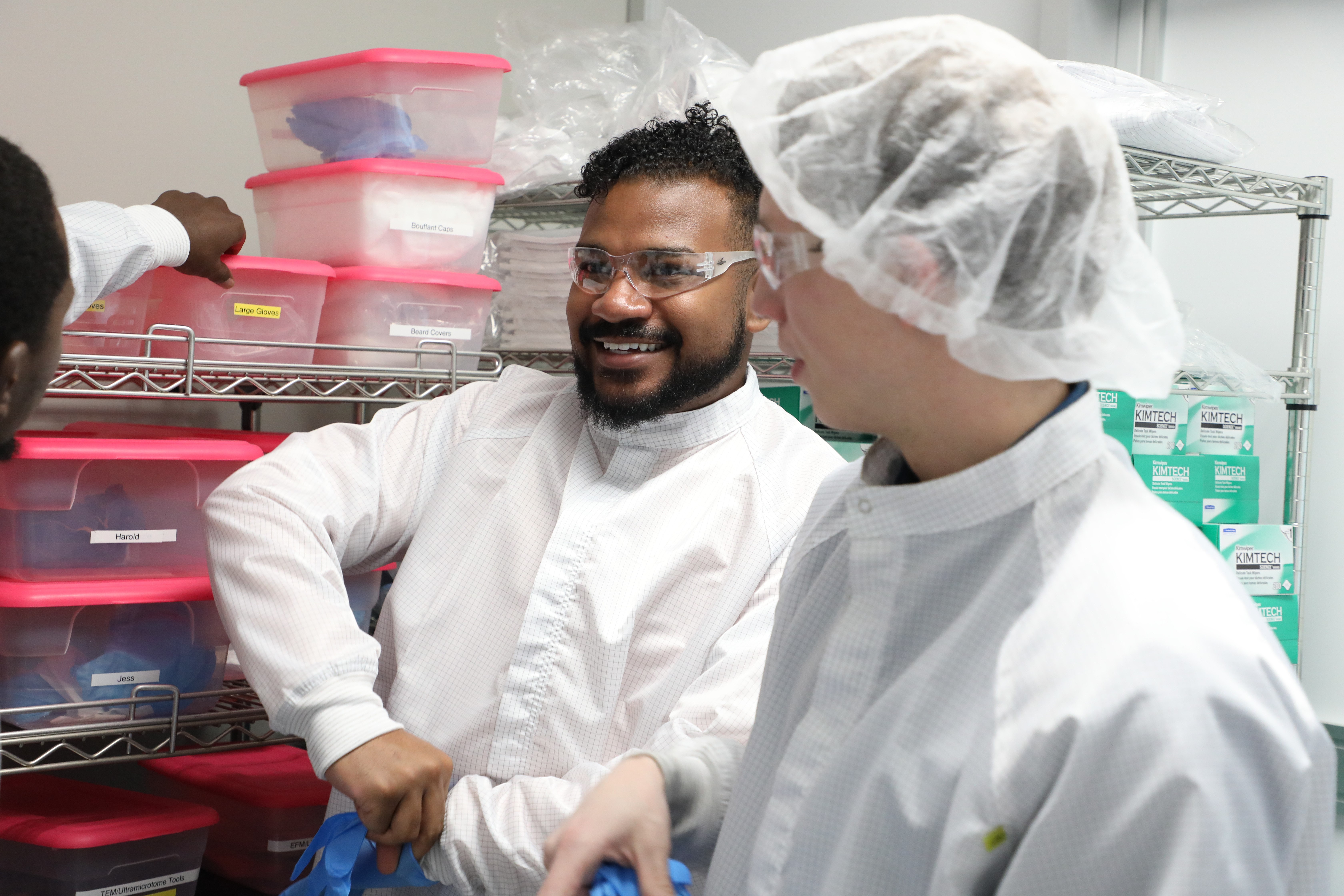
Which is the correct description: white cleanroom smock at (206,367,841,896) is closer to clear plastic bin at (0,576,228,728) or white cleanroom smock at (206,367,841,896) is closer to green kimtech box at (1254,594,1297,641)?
clear plastic bin at (0,576,228,728)

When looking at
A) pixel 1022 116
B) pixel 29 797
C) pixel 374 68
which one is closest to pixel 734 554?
pixel 1022 116

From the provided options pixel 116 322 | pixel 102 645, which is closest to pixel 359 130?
pixel 116 322

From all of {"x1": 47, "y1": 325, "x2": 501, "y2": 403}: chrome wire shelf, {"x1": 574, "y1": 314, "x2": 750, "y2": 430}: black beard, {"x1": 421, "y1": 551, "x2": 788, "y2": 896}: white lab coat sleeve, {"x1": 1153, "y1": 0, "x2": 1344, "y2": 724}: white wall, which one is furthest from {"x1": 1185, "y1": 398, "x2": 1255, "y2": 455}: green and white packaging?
{"x1": 47, "y1": 325, "x2": 501, "y2": 403}: chrome wire shelf

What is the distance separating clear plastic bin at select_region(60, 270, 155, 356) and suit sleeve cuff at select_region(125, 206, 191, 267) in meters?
0.05

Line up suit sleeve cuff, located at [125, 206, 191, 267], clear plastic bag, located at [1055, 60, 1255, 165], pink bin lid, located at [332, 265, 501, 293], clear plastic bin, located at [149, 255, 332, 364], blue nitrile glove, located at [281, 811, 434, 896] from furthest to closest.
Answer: clear plastic bag, located at [1055, 60, 1255, 165] → pink bin lid, located at [332, 265, 501, 293] → clear plastic bin, located at [149, 255, 332, 364] → suit sleeve cuff, located at [125, 206, 191, 267] → blue nitrile glove, located at [281, 811, 434, 896]

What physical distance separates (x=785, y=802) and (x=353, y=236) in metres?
1.10

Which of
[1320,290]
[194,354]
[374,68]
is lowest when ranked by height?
[194,354]

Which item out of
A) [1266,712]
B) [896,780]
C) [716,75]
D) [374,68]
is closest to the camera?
[1266,712]

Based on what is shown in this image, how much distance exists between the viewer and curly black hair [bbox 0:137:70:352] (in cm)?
84

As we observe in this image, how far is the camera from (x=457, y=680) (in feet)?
4.34

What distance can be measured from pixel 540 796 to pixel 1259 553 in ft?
4.55

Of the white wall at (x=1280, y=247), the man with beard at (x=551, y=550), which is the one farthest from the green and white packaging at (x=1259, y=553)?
the man with beard at (x=551, y=550)

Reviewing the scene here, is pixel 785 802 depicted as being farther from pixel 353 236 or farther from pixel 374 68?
pixel 374 68

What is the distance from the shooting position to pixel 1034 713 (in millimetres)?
673
